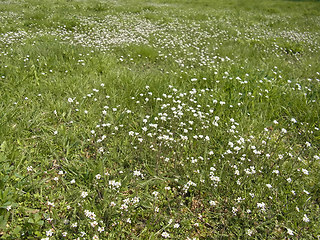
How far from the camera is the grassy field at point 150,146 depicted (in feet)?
9.05

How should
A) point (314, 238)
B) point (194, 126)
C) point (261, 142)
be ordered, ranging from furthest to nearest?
1. point (194, 126)
2. point (261, 142)
3. point (314, 238)

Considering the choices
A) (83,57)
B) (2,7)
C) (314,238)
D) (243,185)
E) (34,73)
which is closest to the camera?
(314,238)

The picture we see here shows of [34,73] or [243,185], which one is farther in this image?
[34,73]

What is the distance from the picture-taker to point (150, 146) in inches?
144

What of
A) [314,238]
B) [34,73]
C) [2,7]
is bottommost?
[314,238]

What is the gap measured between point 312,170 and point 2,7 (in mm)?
19022

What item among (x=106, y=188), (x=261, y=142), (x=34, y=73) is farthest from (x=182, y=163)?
(x=34, y=73)

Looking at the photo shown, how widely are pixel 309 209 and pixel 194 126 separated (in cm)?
221

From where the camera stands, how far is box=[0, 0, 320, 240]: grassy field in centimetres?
276

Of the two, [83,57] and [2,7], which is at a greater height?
[2,7]

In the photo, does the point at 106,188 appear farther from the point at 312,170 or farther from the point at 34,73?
the point at 34,73

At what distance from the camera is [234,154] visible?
147 inches

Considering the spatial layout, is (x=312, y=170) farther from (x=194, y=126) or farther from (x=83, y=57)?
(x=83, y=57)

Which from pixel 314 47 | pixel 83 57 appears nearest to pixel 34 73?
pixel 83 57
